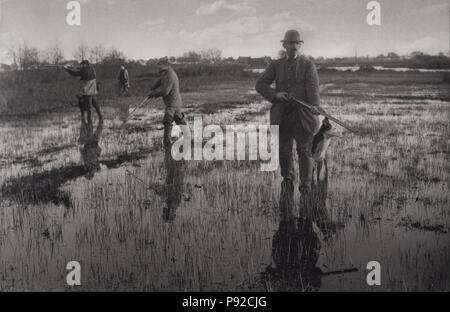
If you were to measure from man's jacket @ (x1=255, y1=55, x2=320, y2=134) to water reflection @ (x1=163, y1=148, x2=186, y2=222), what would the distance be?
1670mm

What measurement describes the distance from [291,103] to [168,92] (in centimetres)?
381

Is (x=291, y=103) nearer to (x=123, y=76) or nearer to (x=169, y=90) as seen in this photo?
(x=169, y=90)

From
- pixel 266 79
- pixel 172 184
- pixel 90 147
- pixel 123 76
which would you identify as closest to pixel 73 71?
pixel 90 147

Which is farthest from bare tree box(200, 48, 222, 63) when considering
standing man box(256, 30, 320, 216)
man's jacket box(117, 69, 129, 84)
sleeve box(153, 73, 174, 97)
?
standing man box(256, 30, 320, 216)

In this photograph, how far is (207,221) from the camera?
518cm

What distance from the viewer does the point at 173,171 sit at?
7.64 metres

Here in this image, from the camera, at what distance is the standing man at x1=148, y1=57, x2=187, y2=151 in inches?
360

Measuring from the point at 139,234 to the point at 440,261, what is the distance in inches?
115

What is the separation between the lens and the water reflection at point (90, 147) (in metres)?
7.89

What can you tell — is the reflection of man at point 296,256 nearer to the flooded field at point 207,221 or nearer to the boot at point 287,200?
the flooded field at point 207,221

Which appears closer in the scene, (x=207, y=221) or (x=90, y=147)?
(x=207, y=221)

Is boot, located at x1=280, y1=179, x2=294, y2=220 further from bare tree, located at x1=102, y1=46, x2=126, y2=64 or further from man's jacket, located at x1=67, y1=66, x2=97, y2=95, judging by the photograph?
bare tree, located at x1=102, y1=46, x2=126, y2=64

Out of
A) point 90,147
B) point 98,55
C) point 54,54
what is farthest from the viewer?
point 98,55
